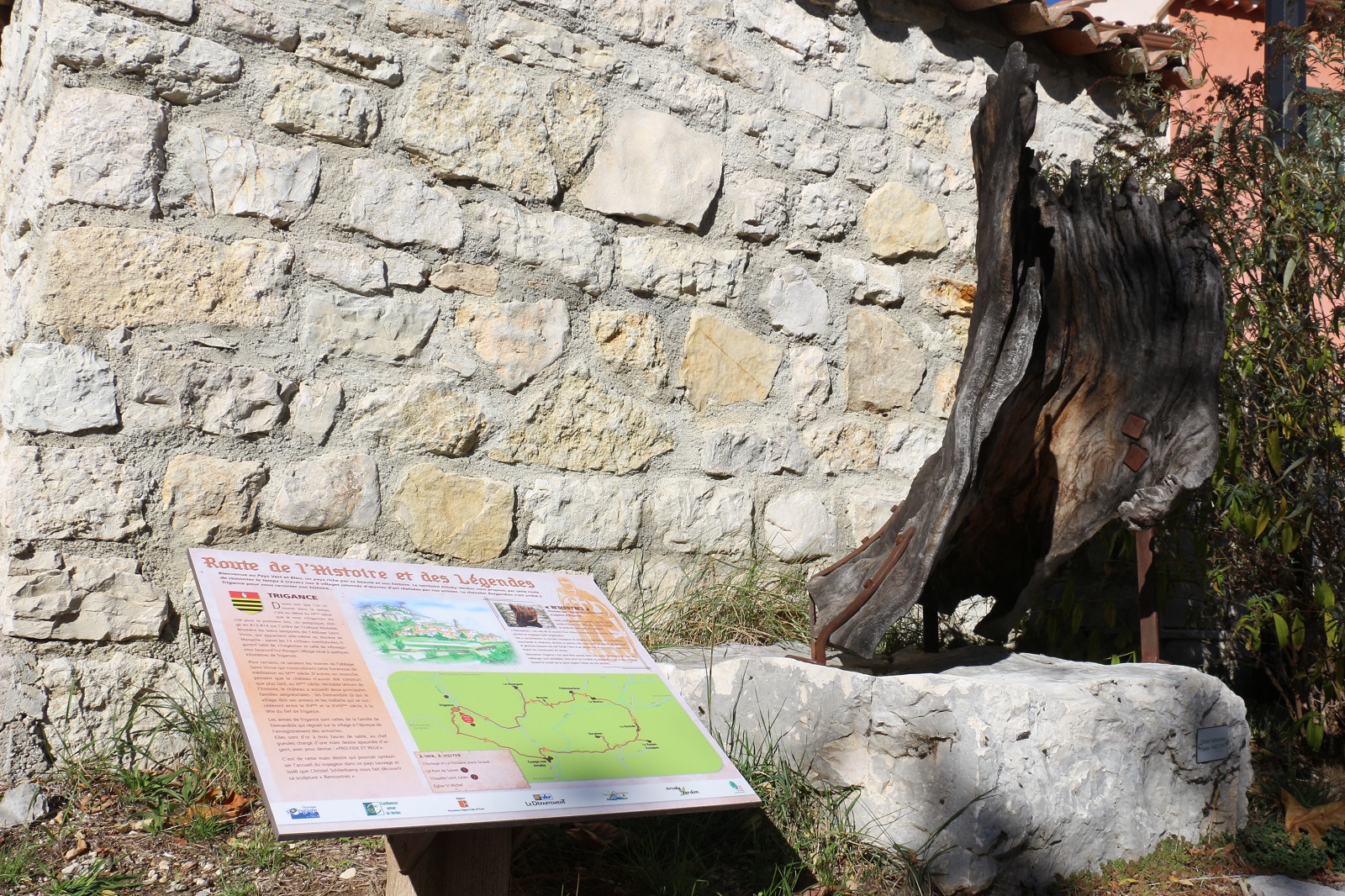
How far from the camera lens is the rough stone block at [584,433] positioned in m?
2.60

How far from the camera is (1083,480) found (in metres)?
2.35

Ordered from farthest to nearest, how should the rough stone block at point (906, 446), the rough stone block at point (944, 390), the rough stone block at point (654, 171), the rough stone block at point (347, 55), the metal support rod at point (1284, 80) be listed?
1. the rough stone block at point (944, 390)
2. the rough stone block at point (906, 446)
3. the metal support rod at point (1284, 80)
4. the rough stone block at point (654, 171)
5. the rough stone block at point (347, 55)

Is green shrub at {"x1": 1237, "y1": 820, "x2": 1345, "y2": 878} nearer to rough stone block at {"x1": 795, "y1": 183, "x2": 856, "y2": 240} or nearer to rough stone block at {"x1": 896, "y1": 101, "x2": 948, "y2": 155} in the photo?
rough stone block at {"x1": 795, "y1": 183, "x2": 856, "y2": 240}

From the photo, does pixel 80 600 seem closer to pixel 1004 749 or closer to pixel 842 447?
pixel 1004 749

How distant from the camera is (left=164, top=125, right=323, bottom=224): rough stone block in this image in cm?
224

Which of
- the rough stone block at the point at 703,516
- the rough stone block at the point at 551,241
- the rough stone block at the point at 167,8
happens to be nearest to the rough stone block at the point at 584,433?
the rough stone block at the point at 703,516

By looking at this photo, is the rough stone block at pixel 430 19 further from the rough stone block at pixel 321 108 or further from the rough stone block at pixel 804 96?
the rough stone block at pixel 804 96

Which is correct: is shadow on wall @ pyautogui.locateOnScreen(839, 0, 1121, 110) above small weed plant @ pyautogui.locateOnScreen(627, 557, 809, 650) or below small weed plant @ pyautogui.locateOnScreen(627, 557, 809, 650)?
above

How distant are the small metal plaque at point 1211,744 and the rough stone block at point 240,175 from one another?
230cm

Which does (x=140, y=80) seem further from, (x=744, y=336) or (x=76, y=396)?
(x=744, y=336)

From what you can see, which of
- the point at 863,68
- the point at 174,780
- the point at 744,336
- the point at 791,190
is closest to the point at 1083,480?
the point at 744,336

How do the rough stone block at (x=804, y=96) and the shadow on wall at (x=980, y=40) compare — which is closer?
the rough stone block at (x=804, y=96)

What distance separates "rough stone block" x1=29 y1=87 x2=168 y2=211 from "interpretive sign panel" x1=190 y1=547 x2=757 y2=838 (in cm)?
102

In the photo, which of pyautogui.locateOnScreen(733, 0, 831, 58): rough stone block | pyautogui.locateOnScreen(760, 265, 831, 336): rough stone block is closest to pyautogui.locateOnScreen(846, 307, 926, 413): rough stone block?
pyautogui.locateOnScreen(760, 265, 831, 336): rough stone block
